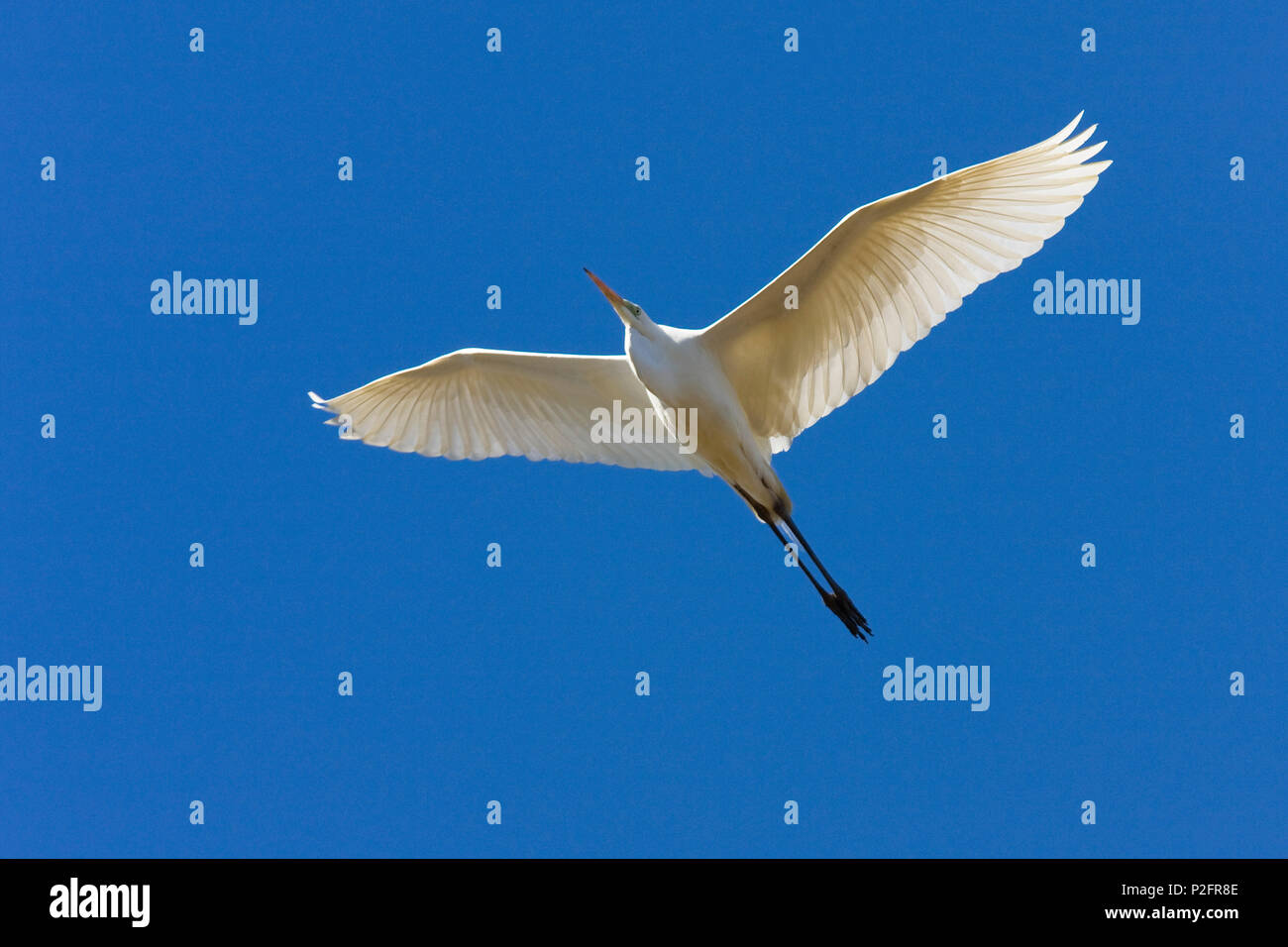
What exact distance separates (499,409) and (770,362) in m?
2.28

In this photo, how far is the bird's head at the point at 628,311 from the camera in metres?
8.97

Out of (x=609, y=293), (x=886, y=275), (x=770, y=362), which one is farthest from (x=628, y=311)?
(x=886, y=275)

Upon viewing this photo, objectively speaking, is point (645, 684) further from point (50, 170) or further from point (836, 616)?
point (50, 170)

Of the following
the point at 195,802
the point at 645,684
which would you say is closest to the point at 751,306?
the point at 645,684

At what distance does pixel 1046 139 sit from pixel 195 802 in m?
7.41

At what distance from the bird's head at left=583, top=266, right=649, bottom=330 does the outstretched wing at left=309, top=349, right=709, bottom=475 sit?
0.83 meters

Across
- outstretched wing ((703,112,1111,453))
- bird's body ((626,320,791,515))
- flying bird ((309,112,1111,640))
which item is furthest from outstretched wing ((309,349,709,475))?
outstretched wing ((703,112,1111,453))

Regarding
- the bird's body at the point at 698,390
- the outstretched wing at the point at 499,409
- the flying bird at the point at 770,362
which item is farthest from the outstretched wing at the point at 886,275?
the outstretched wing at the point at 499,409

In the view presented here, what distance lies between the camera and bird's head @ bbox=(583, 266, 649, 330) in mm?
8969

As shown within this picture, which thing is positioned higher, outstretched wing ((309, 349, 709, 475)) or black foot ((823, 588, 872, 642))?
outstretched wing ((309, 349, 709, 475))

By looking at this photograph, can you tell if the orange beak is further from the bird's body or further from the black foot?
the black foot

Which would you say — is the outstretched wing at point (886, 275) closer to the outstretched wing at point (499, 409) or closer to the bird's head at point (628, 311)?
the bird's head at point (628, 311)

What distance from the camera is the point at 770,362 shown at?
9195mm

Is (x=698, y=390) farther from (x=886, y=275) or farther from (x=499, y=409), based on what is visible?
(x=499, y=409)
